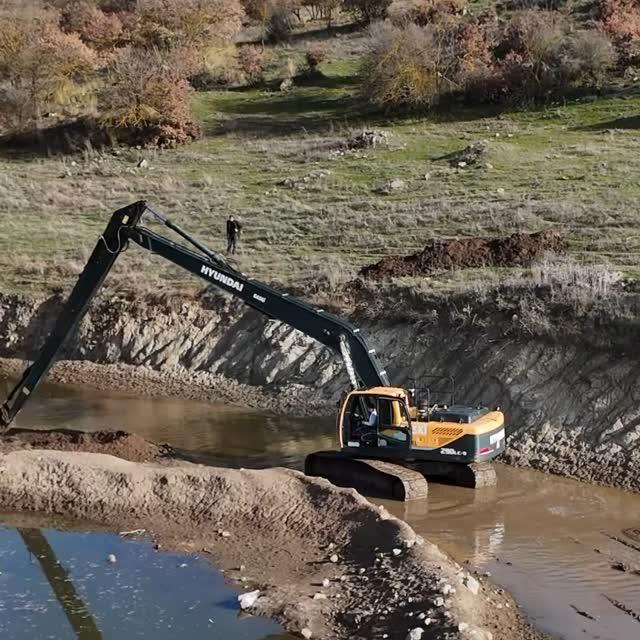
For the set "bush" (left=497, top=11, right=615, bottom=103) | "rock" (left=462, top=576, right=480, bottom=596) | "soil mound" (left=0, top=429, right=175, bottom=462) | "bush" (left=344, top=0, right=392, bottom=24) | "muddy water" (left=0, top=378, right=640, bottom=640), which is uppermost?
"bush" (left=344, top=0, right=392, bottom=24)

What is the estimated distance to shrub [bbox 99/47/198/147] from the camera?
49688mm

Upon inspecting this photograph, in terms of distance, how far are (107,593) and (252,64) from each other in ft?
155

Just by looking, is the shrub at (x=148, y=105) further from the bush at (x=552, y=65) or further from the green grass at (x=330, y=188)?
the bush at (x=552, y=65)

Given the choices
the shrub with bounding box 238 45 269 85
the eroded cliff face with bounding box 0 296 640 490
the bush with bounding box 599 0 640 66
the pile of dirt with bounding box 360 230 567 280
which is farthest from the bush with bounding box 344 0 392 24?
the eroded cliff face with bounding box 0 296 640 490

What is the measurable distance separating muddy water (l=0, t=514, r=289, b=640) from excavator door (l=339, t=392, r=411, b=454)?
416 centimetres

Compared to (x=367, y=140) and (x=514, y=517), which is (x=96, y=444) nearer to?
(x=514, y=517)

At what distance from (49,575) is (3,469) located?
3.81 m

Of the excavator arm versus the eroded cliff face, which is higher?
the excavator arm

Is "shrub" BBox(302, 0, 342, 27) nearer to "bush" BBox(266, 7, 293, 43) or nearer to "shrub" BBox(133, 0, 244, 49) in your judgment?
"bush" BBox(266, 7, 293, 43)

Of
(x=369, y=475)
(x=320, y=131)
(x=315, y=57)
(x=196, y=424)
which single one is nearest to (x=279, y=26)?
(x=315, y=57)

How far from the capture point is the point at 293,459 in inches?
838

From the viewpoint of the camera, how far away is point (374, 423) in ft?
60.4

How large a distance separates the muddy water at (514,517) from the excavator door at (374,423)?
4.00 ft

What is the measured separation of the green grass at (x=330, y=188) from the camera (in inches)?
1241
